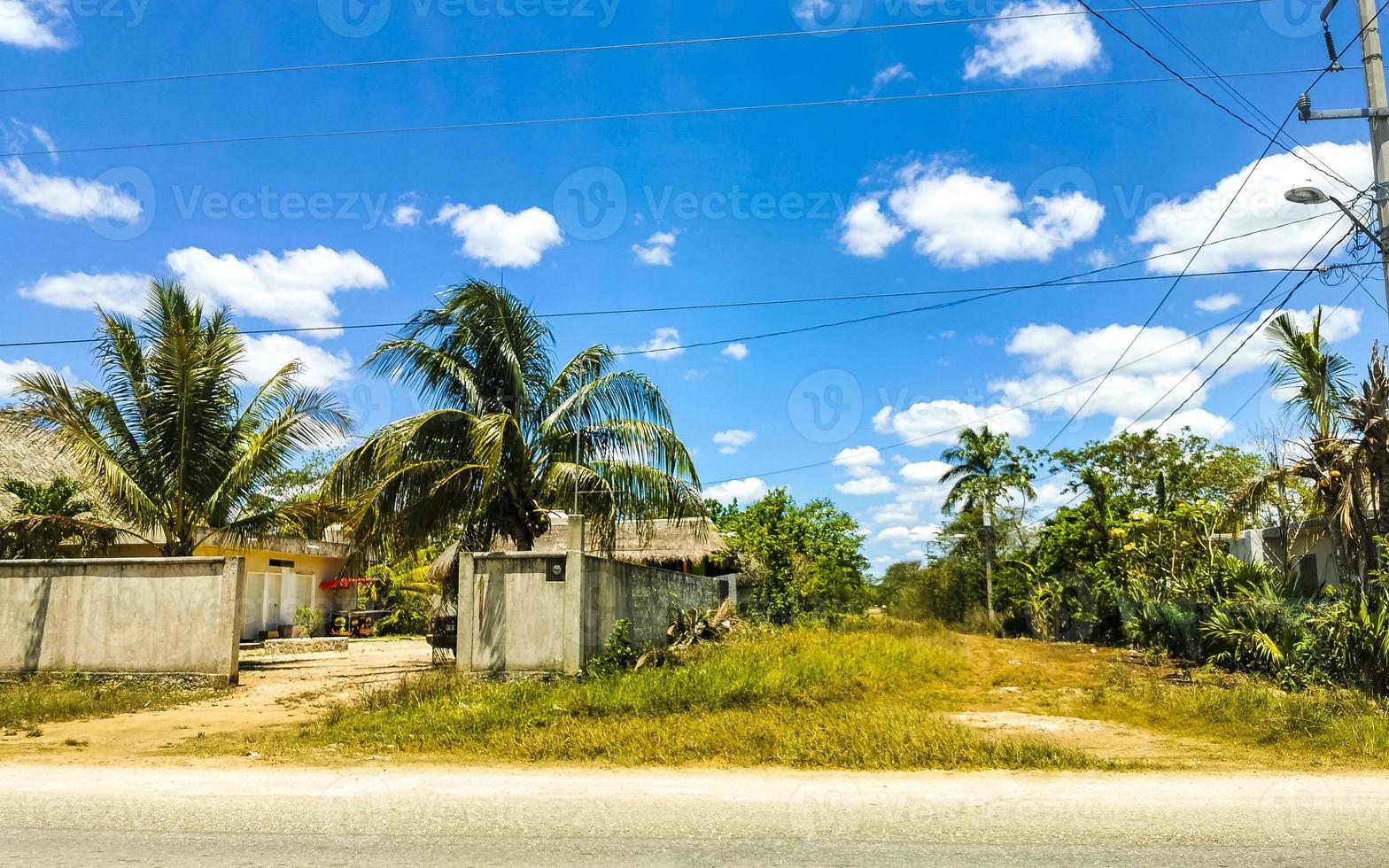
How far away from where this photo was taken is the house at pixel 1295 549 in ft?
49.2

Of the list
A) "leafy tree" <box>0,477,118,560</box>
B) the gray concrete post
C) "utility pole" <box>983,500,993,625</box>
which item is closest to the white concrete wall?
the gray concrete post

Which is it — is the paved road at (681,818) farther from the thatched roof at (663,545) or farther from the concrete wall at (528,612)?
the thatched roof at (663,545)

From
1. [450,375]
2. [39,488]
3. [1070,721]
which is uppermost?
[450,375]

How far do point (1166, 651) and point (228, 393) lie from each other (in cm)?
1732

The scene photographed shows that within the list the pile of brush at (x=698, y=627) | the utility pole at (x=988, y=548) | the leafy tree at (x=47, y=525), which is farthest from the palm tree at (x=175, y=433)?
the utility pole at (x=988, y=548)

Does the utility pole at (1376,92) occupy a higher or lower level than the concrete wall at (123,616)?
higher

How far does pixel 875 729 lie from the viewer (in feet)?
28.9

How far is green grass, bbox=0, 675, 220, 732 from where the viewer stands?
11.2 meters

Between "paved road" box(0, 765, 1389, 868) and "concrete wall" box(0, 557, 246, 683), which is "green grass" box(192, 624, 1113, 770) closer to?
"paved road" box(0, 765, 1389, 868)

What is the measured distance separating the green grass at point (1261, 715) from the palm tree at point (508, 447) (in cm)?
678

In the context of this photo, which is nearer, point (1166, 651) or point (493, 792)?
point (493, 792)

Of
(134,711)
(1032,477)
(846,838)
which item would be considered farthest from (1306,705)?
(1032,477)

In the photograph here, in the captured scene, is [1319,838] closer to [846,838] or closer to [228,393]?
[846,838]

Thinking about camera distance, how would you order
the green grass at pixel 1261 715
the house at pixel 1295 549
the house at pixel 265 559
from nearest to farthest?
1. the green grass at pixel 1261 715
2. the house at pixel 1295 549
3. the house at pixel 265 559
